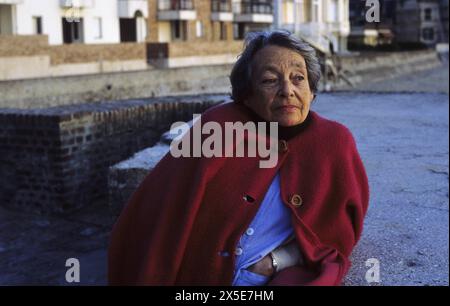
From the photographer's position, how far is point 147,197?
2.77 meters

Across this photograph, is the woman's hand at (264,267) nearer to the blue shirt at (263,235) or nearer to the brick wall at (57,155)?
the blue shirt at (263,235)

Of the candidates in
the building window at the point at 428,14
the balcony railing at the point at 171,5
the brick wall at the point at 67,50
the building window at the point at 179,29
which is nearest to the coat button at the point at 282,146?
the brick wall at the point at 67,50

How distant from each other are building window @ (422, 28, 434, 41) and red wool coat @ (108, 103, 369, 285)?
7368 centimetres

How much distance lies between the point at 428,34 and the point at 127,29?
46.1 metres

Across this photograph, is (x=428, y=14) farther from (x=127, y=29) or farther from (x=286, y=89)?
(x=286, y=89)

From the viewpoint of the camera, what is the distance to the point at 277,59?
2.78 m

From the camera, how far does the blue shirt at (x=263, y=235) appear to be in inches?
101

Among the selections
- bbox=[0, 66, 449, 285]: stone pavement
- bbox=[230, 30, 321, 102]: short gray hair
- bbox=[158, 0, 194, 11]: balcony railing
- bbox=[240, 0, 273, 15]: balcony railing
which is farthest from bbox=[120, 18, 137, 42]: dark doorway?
bbox=[230, 30, 321, 102]: short gray hair

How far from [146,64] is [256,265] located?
27.1 m

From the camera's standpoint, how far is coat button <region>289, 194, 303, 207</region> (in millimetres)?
2609

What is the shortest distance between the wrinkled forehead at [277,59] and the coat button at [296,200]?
58 cm

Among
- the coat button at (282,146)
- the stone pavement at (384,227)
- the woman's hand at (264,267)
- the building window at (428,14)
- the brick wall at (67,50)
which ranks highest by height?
the building window at (428,14)
